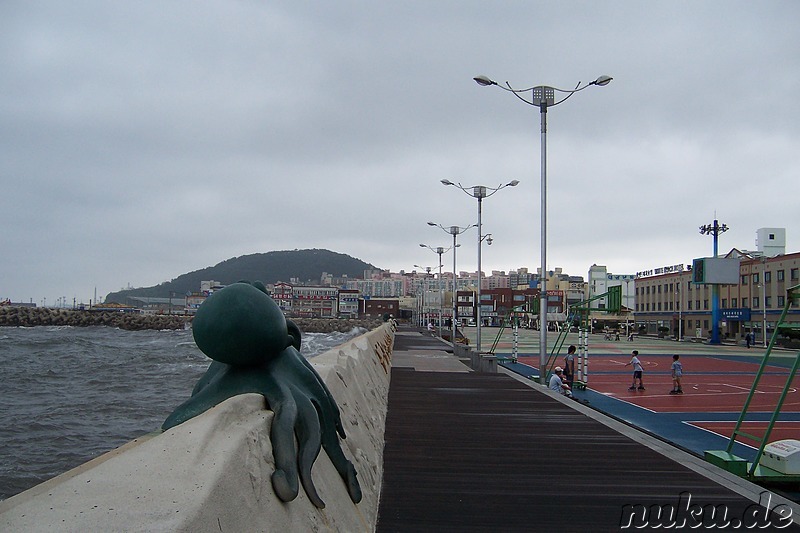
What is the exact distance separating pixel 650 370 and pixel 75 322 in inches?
3812

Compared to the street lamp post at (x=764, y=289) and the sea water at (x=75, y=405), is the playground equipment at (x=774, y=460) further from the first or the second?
the street lamp post at (x=764, y=289)

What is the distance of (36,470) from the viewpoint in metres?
12.2

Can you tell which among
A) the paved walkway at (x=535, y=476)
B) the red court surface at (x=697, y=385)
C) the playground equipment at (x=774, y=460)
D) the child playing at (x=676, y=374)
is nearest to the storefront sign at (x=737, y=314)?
the red court surface at (x=697, y=385)

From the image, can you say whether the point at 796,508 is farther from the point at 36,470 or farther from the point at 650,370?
the point at 650,370

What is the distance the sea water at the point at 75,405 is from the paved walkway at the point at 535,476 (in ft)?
18.2

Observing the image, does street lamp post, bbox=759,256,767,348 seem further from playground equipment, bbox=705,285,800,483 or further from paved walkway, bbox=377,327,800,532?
playground equipment, bbox=705,285,800,483

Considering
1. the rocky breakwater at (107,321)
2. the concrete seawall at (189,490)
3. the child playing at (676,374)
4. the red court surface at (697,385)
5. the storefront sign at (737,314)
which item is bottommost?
the rocky breakwater at (107,321)

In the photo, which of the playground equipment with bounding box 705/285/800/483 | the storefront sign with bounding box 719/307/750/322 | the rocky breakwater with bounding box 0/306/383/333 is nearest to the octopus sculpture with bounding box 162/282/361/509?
the playground equipment with bounding box 705/285/800/483

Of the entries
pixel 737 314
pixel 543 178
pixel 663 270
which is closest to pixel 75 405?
pixel 543 178

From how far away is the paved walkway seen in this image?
5.63m

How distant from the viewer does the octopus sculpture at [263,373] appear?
3551 millimetres

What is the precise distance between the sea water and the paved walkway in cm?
555

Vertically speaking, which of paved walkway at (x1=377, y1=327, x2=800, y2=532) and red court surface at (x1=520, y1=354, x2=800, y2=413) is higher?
paved walkway at (x1=377, y1=327, x2=800, y2=532)

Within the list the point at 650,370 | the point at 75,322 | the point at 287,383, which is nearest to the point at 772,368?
the point at 650,370
